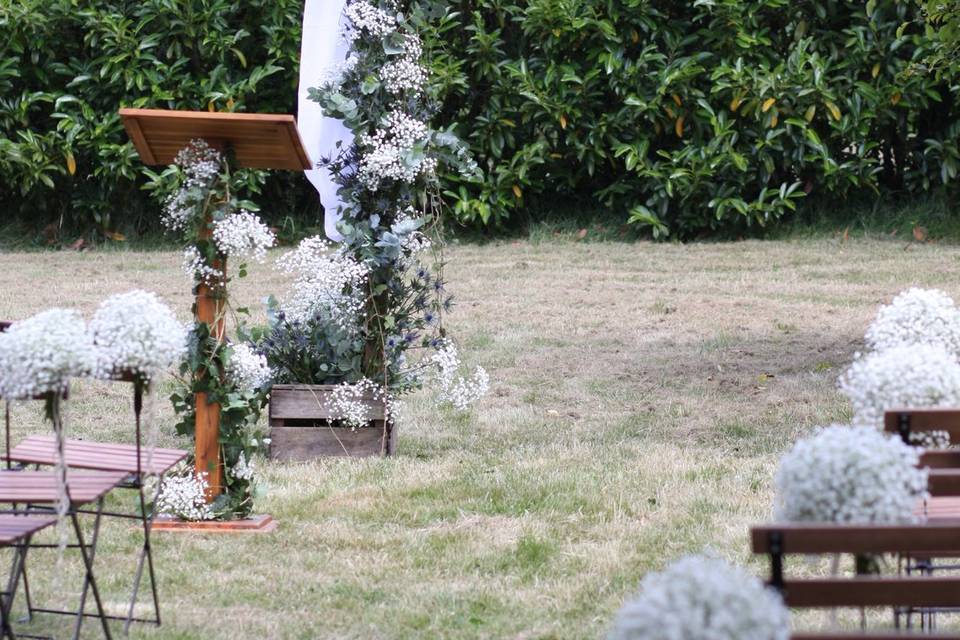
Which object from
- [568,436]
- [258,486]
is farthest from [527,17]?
[258,486]

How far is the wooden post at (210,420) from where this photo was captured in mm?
4340

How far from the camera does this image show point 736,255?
9.82m

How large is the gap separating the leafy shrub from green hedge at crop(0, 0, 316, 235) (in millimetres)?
1641

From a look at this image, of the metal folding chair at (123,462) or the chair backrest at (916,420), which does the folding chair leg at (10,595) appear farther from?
the chair backrest at (916,420)

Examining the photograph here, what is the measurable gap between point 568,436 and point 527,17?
573 cm

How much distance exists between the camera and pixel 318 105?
575cm

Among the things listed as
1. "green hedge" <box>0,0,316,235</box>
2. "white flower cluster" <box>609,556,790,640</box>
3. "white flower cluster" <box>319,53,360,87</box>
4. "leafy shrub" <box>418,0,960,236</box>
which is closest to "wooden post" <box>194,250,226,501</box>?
A: "white flower cluster" <box>319,53,360,87</box>

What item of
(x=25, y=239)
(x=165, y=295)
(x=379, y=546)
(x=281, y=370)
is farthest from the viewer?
(x=25, y=239)

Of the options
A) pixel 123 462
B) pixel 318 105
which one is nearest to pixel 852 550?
pixel 123 462

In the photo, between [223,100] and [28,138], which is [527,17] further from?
[28,138]

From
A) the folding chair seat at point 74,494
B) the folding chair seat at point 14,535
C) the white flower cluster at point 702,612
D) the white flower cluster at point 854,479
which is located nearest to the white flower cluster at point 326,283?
the folding chair seat at point 74,494

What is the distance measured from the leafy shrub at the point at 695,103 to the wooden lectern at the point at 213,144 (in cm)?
570

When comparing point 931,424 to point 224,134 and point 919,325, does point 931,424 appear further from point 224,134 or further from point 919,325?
point 224,134

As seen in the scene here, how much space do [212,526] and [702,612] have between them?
301 centimetres
